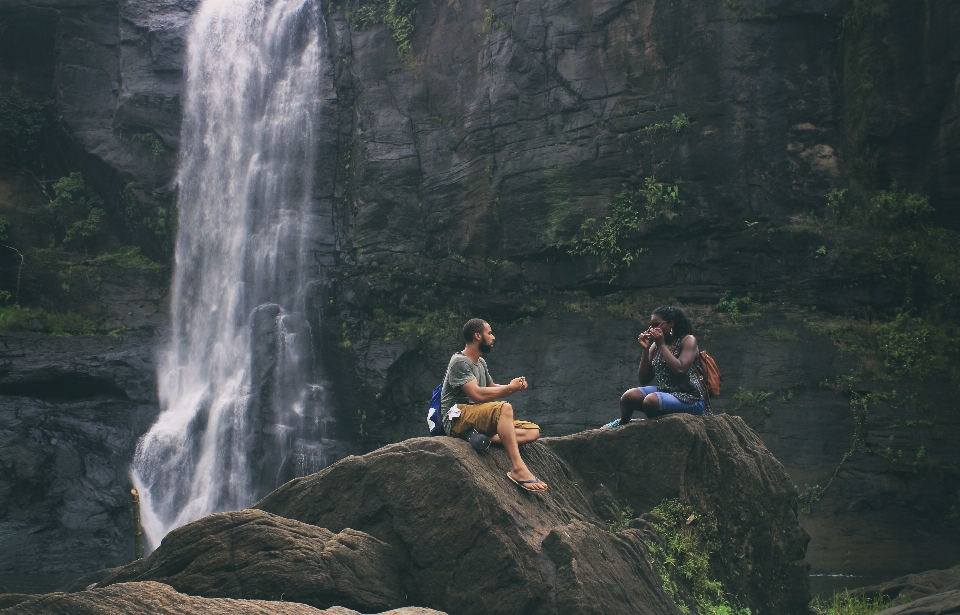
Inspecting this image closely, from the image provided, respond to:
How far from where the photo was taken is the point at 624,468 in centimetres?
754

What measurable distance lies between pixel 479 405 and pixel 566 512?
1.16m

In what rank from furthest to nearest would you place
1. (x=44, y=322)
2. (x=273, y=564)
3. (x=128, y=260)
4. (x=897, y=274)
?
1. (x=128, y=260)
2. (x=44, y=322)
3. (x=897, y=274)
4. (x=273, y=564)

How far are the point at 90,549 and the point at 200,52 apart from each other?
12.3 meters

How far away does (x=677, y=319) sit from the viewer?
25.6 feet

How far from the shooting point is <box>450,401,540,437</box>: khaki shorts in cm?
654

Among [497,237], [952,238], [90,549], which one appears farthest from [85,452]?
[952,238]

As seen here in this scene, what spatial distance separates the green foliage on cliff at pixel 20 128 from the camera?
21047 mm

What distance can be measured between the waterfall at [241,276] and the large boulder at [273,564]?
11.3m

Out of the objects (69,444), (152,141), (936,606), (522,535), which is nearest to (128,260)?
(152,141)

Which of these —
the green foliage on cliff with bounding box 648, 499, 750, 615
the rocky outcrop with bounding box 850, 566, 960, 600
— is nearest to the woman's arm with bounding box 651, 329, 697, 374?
the green foliage on cliff with bounding box 648, 499, 750, 615

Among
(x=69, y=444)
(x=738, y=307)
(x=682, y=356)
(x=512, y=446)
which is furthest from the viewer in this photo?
(x=69, y=444)

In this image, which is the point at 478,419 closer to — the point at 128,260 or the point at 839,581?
the point at 839,581

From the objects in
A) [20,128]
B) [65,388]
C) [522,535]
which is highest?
[20,128]

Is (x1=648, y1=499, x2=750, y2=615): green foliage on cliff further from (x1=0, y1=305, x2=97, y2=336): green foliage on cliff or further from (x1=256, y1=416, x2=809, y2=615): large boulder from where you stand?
(x1=0, y1=305, x2=97, y2=336): green foliage on cliff
